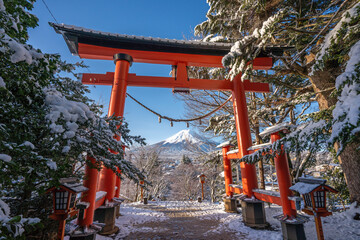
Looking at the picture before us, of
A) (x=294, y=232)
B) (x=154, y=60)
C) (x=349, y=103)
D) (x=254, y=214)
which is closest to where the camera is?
(x=349, y=103)

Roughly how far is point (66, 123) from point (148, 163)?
1450 cm

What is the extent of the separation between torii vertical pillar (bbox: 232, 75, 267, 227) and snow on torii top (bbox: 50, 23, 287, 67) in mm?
1347

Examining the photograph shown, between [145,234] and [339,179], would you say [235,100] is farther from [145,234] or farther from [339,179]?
[145,234]

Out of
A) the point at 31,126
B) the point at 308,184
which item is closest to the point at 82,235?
the point at 31,126

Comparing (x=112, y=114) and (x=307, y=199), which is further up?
(x=112, y=114)

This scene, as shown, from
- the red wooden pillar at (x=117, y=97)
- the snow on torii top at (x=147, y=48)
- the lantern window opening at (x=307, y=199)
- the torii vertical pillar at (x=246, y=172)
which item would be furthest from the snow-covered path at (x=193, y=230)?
the snow on torii top at (x=147, y=48)

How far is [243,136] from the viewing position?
5.79 m

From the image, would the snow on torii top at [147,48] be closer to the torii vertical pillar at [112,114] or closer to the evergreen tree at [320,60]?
the torii vertical pillar at [112,114]

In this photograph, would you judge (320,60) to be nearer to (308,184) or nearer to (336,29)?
(336,29)

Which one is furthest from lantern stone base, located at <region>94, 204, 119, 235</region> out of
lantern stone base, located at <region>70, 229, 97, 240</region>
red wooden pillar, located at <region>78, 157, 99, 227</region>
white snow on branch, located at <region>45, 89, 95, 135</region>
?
white snow on branch, located at <region>45, 89, 95, 135</region>

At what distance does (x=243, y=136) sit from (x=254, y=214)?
2.43 meters

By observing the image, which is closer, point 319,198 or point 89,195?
point 319,198

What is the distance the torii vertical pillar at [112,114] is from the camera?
14.4 feet

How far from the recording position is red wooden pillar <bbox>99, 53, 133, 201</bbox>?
4.80 m
